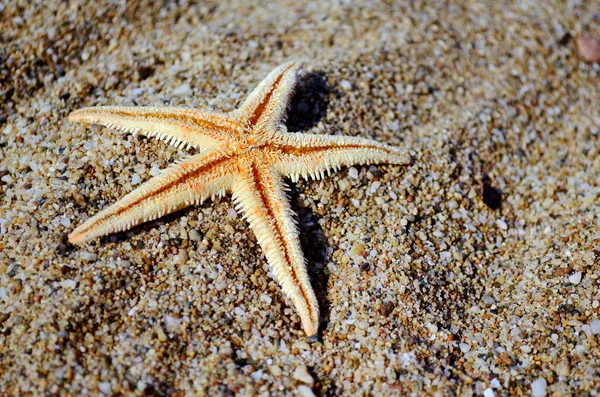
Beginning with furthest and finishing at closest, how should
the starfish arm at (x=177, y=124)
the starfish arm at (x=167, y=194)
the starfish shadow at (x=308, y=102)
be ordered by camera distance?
1. the starfish shadow at (x=308, y=102)
2. the starfish arm at (x=177, y=124)
3. the starfish arm at (x=167, y=194)

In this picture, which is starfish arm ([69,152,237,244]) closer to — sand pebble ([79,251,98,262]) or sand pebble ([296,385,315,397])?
sand pebble ([79,251,98,262])

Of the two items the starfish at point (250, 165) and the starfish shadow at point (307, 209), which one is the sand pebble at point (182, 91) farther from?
the starfish shadow at point (307, 209)

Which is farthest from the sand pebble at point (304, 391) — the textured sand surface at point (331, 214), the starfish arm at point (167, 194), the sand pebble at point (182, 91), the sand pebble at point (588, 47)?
the sand pebble at point (588, 47)

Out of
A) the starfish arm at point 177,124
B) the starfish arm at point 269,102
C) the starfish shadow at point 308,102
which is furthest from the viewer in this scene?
the starfish shadow at point 308,102

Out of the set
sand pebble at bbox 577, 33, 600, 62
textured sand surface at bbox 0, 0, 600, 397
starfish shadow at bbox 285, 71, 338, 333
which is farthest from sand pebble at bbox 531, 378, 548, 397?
sand pebble at bbox 577, 33, 600, 62

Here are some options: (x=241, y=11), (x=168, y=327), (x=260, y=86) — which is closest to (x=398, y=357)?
(x=168, y=327)

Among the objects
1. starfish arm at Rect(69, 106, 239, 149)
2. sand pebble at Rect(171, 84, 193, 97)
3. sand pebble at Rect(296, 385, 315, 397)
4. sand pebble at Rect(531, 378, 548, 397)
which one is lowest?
sand pebble at Rect(531, 378, 548, 397)
